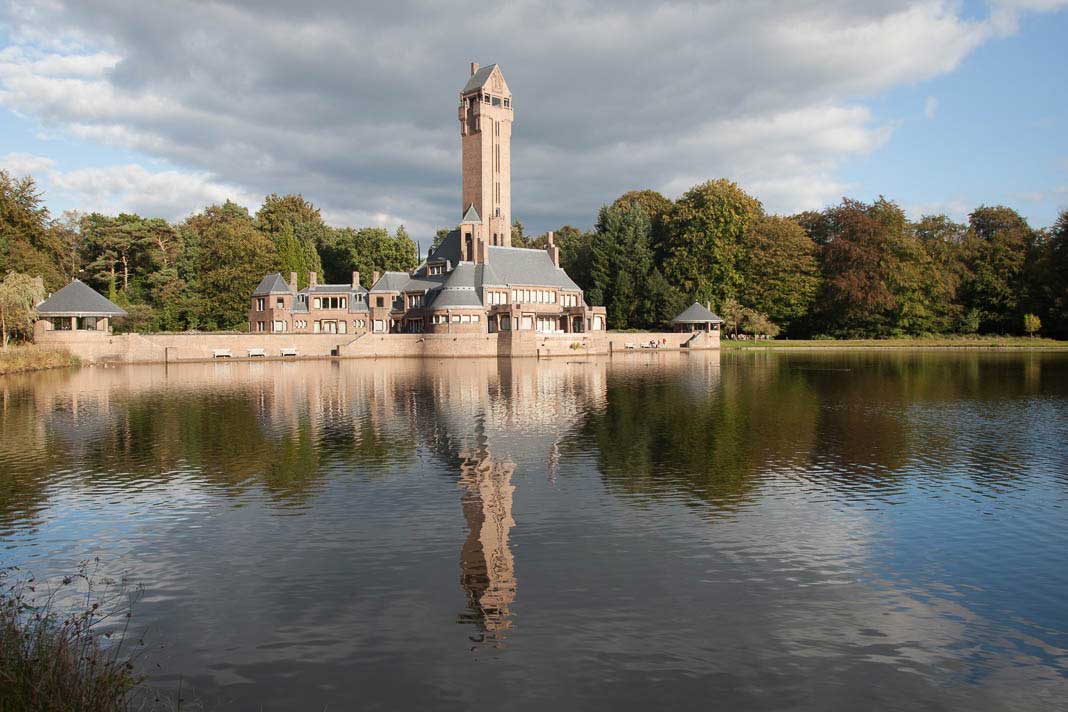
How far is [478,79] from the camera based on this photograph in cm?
9738

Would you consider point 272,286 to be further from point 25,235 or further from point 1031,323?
point 1031,323

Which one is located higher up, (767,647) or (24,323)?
(24,323)

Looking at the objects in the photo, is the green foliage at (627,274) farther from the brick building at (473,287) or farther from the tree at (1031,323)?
the tree at (1031,323)

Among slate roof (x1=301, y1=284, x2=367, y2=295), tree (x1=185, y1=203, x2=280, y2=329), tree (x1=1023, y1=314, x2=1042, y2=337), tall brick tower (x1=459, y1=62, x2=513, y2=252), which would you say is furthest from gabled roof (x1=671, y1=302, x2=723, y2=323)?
tree (x1=185, y1=203, x2=280, y2=329)

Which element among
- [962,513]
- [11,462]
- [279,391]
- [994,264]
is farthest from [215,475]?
[994,264]

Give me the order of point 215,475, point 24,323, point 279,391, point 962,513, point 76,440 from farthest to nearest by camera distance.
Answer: point 24,323 → point 279,391 → point 76,440 → point 215,475 → point 962,513

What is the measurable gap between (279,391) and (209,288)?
60896 millimetres

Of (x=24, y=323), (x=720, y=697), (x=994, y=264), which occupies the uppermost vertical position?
(x=994, y=264)

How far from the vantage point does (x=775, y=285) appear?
342 feet

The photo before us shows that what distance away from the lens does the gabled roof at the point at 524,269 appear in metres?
90.1

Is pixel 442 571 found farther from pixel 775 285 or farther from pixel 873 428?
pixel 775 285

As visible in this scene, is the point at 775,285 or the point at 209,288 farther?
the point at 775,285

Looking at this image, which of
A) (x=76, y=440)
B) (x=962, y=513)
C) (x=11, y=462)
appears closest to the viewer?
(x=962, y=513)

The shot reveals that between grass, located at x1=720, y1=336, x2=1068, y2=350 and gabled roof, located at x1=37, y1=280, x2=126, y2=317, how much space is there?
7017 cm
